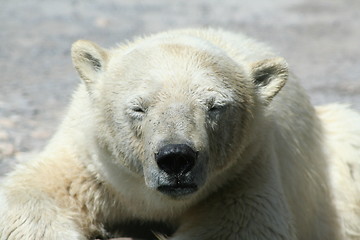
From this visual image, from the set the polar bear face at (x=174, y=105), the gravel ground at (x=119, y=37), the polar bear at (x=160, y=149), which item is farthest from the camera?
the gravel ground at (x=119, y=37)

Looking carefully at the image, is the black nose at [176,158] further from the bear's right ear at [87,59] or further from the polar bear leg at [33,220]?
the bear's right ear at [87,59]

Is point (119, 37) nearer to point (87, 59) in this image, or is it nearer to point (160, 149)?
point (87, 59)

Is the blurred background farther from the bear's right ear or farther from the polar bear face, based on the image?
the polar bear face

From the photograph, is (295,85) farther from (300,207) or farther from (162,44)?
(162,44)

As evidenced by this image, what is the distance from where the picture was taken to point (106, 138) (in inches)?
143

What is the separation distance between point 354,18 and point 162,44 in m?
8.73

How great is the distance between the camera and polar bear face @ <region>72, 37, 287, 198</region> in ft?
10.4

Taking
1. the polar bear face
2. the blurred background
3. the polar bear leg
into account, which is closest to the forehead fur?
the polar bear face

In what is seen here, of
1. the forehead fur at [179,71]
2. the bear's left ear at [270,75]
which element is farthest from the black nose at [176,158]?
the bear's left ear at [270,75]

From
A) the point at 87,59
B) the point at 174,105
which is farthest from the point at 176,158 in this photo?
the point at 87,59

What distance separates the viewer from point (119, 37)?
32.5ft

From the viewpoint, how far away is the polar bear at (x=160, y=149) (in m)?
3.33

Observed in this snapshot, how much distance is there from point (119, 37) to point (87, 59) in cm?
610

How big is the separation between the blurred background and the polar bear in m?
1.53
